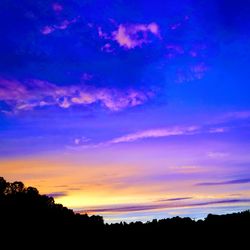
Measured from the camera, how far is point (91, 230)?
291 ft

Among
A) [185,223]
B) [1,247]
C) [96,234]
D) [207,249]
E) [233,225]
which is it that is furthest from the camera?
[185,223]

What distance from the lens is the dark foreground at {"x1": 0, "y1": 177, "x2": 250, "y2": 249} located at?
232ft

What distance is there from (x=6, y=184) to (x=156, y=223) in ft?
105

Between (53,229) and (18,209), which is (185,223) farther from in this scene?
(18,209)

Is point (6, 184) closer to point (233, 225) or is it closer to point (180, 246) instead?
point (180, 246)

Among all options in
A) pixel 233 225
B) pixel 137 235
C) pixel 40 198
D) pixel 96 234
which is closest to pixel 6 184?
pixel 40 198

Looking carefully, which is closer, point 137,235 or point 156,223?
point 137,235

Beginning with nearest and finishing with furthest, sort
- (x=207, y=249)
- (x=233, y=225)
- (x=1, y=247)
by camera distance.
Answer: (x=1, y=247) < (x=207, y=249) < (x=233, y=225)

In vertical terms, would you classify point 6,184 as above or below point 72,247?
above

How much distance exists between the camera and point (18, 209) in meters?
83.2

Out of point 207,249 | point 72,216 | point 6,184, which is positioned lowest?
point 207,249

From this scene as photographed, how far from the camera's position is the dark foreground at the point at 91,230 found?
232 feet

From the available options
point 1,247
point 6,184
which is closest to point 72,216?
point 6,184

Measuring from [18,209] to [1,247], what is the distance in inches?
879
